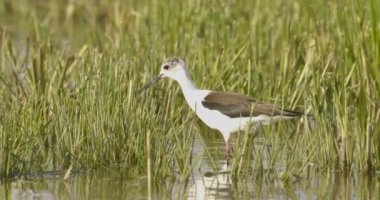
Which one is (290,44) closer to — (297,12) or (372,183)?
(297,12)

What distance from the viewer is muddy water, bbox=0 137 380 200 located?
8297mm

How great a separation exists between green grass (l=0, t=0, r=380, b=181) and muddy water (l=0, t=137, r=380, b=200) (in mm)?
135

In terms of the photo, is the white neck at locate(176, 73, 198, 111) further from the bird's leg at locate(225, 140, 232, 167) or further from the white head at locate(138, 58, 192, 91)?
the bird's leg at locate(225, 140, 232, 167)

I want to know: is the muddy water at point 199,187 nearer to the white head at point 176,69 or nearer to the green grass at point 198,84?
the green grass at point 198,84

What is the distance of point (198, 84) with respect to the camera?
11750 millimetres

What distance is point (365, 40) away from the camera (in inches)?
394

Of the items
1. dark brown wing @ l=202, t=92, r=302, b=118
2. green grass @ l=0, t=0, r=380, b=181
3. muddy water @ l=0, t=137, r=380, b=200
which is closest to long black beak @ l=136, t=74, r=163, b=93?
green grass @ l=0, t=0, r=380, b=181

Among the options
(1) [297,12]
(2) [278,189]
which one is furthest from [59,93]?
(1) [297,12]

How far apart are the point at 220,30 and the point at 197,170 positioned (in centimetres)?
373

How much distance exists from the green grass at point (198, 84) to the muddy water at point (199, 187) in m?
0.13

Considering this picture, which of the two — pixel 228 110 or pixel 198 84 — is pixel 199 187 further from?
pixel 198 84

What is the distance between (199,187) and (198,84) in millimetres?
3227

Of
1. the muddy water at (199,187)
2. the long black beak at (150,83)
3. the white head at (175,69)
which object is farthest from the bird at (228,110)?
the muddy water at (199,187)

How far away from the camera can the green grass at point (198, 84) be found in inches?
352
